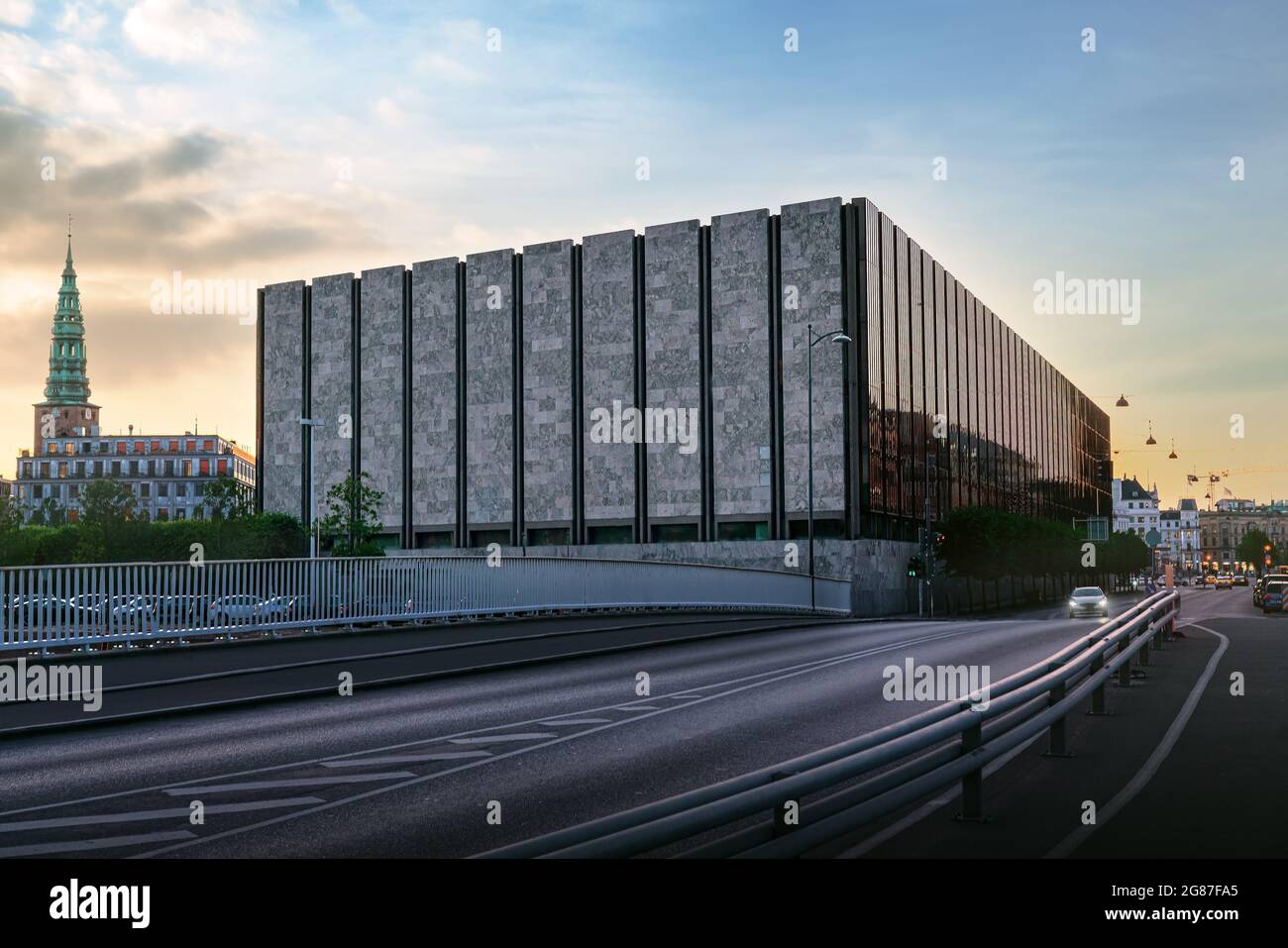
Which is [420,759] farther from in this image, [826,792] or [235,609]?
[235,609]

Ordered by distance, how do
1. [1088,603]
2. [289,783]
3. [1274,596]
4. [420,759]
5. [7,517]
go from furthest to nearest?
[7,517] → [1088,603] → [1274,596] → [420,759] → [289,783]

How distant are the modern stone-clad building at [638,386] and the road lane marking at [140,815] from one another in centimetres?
6390

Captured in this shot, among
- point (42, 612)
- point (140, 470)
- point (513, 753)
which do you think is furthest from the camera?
point (140, 470)

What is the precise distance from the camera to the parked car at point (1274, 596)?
1895 inches

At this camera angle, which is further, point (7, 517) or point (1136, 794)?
point (7, 517)

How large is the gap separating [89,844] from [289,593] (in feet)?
57.4

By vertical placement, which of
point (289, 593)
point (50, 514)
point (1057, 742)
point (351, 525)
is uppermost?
point (50, 514)

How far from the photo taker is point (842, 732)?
12.5 meters

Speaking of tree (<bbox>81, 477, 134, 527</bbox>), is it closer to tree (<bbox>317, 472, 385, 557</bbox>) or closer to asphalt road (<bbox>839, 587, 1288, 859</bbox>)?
tree (<bbox>317, 472, 385, 557</bbox>)

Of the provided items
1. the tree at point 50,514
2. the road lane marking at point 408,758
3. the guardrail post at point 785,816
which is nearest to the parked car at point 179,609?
the road lane marking at point 408,758

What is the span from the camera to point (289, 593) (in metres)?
25.1

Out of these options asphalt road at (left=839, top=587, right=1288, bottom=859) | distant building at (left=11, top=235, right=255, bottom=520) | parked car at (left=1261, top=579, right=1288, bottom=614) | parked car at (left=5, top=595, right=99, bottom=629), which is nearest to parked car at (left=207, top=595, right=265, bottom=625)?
parked car at (left=5, top=595, right=99, bottom=629)

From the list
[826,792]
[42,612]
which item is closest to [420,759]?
[826,792]
